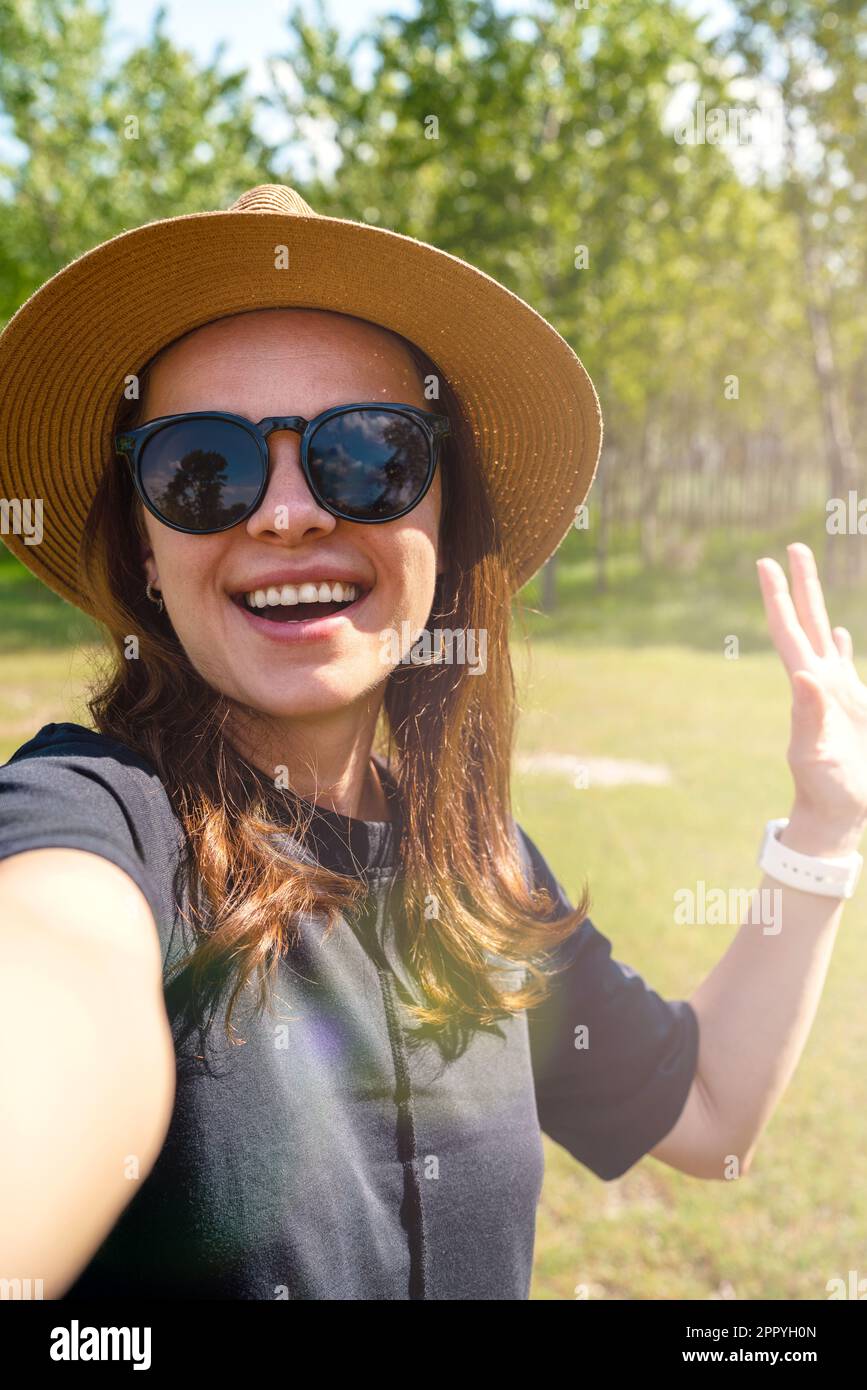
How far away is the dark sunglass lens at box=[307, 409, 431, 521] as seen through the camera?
1558 mm

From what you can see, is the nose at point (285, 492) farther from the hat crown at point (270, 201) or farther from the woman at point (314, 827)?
the hat crown at point (270, 201)

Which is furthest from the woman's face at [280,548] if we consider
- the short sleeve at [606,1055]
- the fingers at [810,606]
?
the fingers at [810,606]

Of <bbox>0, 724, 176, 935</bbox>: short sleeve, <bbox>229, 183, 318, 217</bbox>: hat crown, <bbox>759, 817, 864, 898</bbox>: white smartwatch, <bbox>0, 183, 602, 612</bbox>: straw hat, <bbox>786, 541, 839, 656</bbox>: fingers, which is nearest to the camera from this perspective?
<bbox>0, 724, 176, 935</bbox>: short sleeve

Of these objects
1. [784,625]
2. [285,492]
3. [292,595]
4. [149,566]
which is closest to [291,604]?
[292,595]

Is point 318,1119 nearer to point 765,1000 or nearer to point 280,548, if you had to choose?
point 280,548

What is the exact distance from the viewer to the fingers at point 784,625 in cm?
192

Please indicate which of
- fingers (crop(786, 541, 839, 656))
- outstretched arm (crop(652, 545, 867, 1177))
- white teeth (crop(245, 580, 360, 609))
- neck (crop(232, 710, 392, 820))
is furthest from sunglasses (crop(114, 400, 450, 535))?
fingers (crop(786, 541, 839, 656))

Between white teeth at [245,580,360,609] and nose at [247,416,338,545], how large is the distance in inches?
2.9

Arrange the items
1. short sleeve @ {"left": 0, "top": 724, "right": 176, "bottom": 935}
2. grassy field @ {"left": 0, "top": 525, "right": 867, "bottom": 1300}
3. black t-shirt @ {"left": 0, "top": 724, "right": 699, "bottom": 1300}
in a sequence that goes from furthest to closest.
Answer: grassy field @ {"left": 0, "top": 525, "right": 867, "bottom": 1300} → black t-shirt @ {"left": 0, "top": 724, "right": 699, "bottom": 1300} → short sleeve @ {"left": 0, "top": 724, "right": 176, "bottom": 935}

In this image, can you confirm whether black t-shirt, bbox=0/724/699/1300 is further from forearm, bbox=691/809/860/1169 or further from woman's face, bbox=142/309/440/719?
forearm, bbox=691/809/860/1169

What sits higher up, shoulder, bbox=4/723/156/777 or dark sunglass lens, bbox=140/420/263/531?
dark sunglass lens, bbox=140/420/263/531

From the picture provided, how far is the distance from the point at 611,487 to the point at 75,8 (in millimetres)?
21271

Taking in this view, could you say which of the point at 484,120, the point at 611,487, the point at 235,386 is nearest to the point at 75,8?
the point at 484,120

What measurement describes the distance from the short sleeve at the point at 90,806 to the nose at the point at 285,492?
0.38 meters
